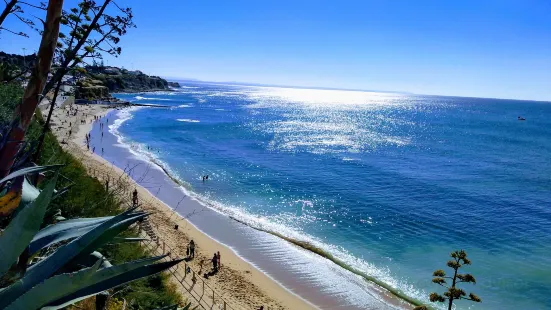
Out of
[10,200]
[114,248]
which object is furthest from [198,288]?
[10,200]

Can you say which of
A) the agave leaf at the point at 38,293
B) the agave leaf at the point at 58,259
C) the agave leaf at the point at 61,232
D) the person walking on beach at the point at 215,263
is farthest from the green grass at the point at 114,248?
the agave leaf at the point at 38,293

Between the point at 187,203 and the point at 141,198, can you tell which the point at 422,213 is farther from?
the point at 141,198

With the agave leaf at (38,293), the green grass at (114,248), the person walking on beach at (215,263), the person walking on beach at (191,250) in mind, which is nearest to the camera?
the agave leaf at (38,293)

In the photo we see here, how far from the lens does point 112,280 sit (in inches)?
91.5

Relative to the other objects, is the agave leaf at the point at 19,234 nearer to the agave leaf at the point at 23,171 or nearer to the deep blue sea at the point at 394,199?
the agave leaf at the point at 23,171

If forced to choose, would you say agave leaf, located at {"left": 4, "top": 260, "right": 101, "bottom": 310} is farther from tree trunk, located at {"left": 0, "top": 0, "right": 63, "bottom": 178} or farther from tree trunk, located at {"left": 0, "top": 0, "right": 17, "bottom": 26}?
tree trunk, located at {"left": 0, "top": 0, "right": 17, "bottom": 26}

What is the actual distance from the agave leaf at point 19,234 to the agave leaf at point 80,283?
0.32 meters

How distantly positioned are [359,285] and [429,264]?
17.2ft

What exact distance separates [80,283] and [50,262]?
2.09 feet

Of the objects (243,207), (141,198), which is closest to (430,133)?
(243,207)

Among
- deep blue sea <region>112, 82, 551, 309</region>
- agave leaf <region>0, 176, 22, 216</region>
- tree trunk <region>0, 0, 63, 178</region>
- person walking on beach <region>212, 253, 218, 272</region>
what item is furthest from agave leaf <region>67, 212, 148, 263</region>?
deep blue sea <region>112, 82, 551, 309</region>

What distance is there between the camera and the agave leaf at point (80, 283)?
6.23ft

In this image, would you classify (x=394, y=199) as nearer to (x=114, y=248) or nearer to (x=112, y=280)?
(x=114, y=248)

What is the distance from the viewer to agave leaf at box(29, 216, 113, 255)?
2.78m
